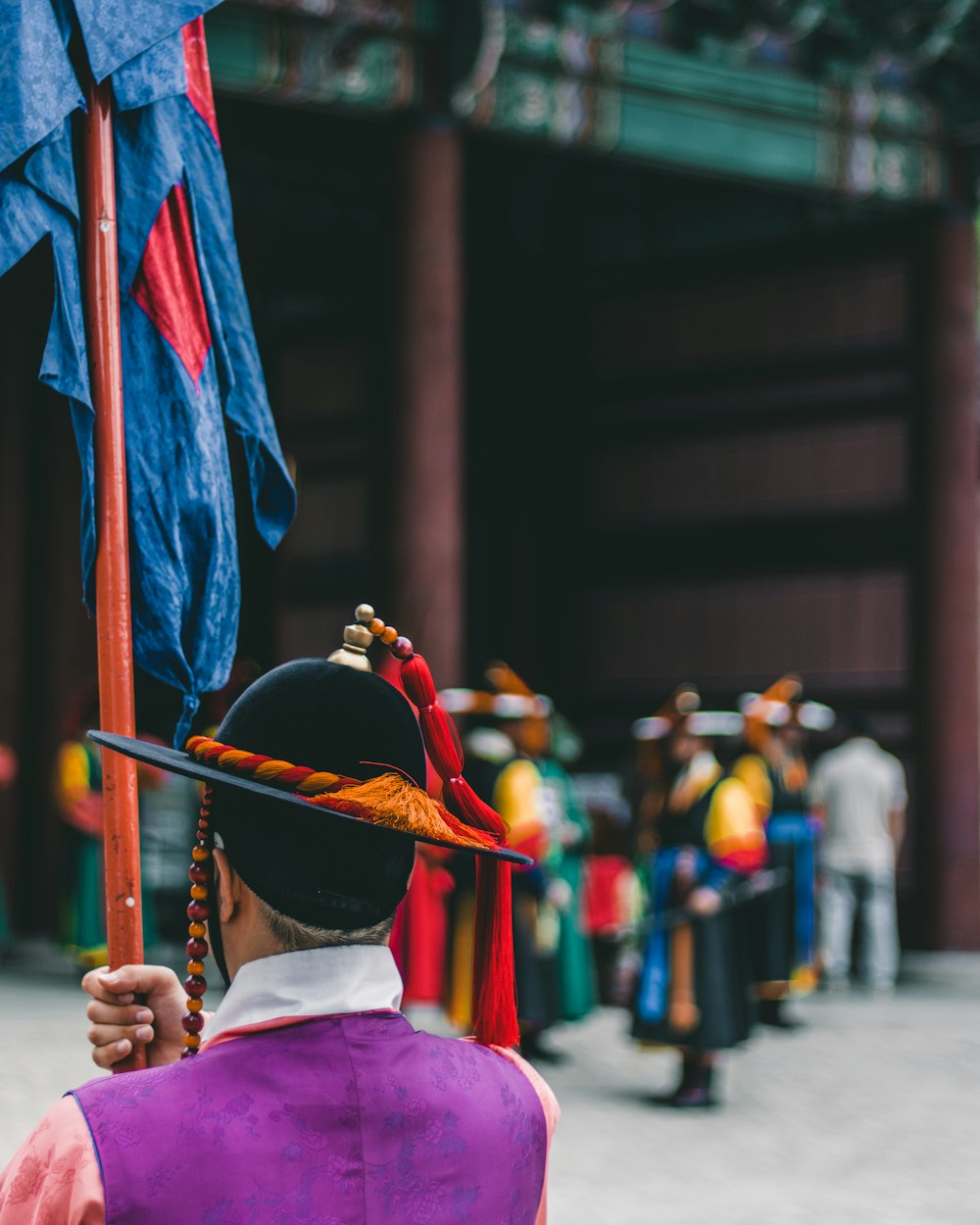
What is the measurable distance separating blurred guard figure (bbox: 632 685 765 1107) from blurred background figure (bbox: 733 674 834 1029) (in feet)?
5.56

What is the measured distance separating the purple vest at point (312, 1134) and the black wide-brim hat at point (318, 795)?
132 mm

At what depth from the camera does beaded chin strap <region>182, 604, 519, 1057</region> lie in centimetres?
188

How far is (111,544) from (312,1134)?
77cm

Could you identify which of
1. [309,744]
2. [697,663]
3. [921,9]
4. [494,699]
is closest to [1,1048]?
[494,699]

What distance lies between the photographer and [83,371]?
2246mm

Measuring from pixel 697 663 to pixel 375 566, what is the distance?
2.44m

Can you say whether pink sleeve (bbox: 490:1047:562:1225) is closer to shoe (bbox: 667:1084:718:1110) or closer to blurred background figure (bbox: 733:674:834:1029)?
shoe (bbox: 667:1084:718:1110)

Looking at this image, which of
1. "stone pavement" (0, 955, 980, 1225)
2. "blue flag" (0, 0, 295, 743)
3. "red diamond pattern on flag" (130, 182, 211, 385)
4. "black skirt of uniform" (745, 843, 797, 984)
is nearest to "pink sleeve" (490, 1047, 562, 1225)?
"blue flag" (0, 0, 295, 743)

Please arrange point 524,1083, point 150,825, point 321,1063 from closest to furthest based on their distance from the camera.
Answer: point 321,1063 → point 524,1083 → point 150,825

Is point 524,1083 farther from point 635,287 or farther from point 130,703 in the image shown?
point 635,287

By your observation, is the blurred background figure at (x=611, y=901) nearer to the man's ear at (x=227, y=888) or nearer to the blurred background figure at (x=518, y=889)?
the blurred background figure at (x=518, y=889)

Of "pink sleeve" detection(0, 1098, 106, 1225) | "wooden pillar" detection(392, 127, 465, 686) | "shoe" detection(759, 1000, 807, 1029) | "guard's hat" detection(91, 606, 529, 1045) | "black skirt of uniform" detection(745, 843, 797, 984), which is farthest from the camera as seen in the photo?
"wooden pillar" detection(392, 127, 465, 686)

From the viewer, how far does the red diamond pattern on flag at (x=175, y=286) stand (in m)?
2.48

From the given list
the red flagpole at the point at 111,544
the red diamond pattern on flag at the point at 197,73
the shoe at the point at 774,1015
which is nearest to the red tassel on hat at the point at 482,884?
the red flagpole at the point at 111,544
